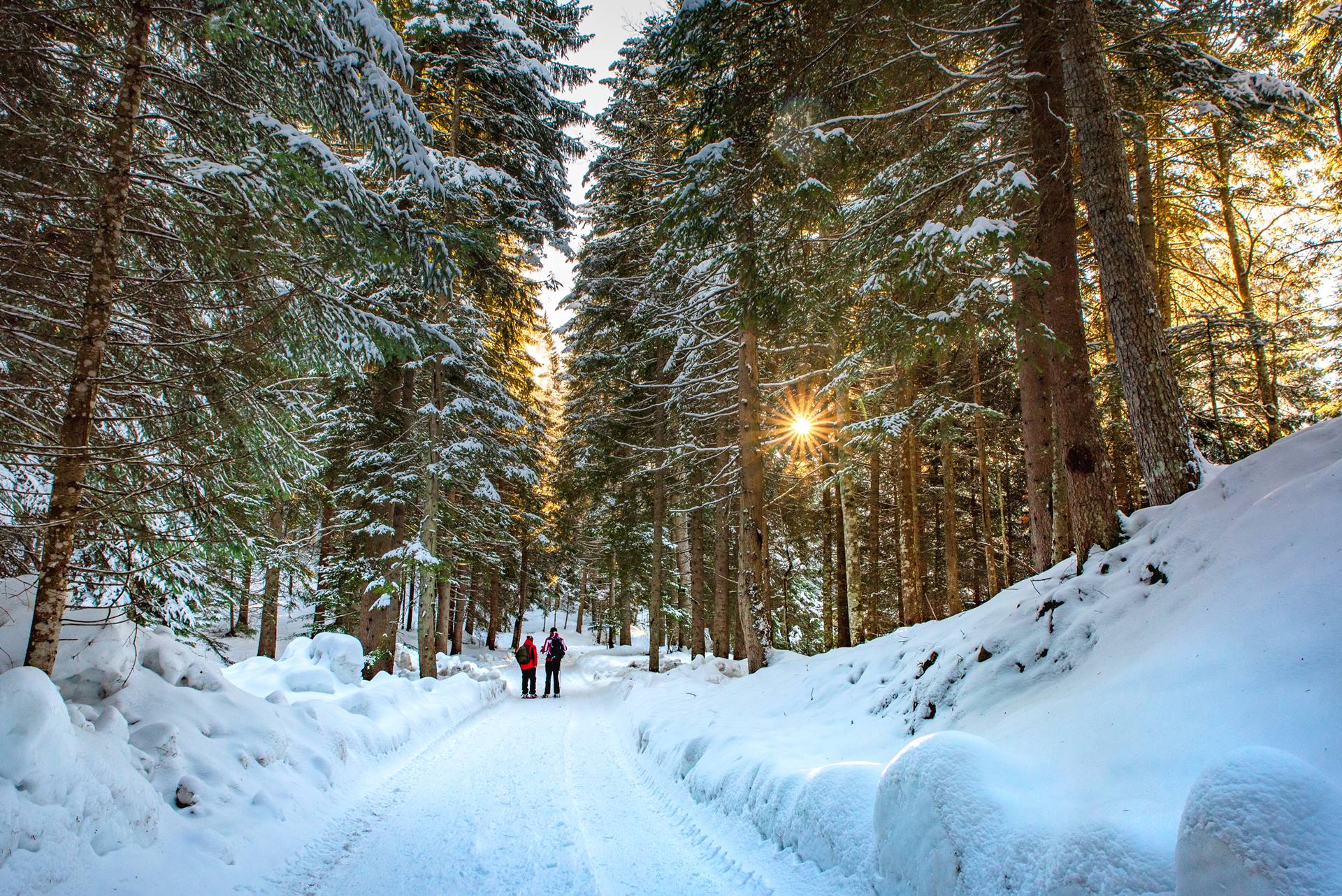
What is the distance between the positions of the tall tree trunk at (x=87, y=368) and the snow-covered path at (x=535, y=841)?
2504 mm

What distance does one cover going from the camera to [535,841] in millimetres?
4562

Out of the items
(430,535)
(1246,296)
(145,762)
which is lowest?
(145,762)

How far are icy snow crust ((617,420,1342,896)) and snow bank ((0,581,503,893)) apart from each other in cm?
385

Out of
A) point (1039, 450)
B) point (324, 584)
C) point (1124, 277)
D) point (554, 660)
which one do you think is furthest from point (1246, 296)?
point (324, 584)

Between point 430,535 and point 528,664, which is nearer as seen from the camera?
point 430,535

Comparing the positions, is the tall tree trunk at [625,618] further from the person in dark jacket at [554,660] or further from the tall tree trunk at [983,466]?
the tall tree trunk at [983,466]

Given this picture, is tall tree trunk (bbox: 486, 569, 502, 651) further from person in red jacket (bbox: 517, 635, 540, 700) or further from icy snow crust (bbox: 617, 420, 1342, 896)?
icy snow crust (bbox: 617, 420, 1342, 896)

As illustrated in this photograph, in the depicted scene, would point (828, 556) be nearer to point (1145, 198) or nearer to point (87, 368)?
point (1145, 198)

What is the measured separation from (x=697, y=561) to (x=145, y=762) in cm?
1791

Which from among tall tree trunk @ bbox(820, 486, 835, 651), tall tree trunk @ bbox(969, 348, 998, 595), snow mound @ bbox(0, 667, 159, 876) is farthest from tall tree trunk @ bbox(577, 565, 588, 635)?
snow mound @ bbox(0, 667, 159, 876)

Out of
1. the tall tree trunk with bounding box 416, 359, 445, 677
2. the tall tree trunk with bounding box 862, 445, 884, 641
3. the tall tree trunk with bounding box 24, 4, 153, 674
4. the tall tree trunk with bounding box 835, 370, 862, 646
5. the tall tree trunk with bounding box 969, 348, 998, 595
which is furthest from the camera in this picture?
the tall tree trunk with bounding box 862, 445, 884, 641

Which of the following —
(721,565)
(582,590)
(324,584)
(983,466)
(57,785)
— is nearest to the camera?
(57,785)

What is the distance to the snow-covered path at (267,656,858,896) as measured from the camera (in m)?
3.79

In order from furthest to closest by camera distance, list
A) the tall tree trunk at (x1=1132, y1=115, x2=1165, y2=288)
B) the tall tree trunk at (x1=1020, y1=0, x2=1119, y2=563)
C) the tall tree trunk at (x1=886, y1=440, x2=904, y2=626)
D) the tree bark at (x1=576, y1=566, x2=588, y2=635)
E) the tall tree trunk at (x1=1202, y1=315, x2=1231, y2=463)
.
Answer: the tree bark at (x1=576, y1=566, x2=588, y2=635)
the tall tree trunk at (x1=886, y1=440, x2=904, y2=626)
the tall tree trunk at (x1=1132, y1=115, x2=1165, y2=288)
the tall tree trunk at (x1=1202, y1=315, x2=1231, y2=463)
the tall tree trunk at (x1=1020, y1=0, x2=1119, y2=563)
